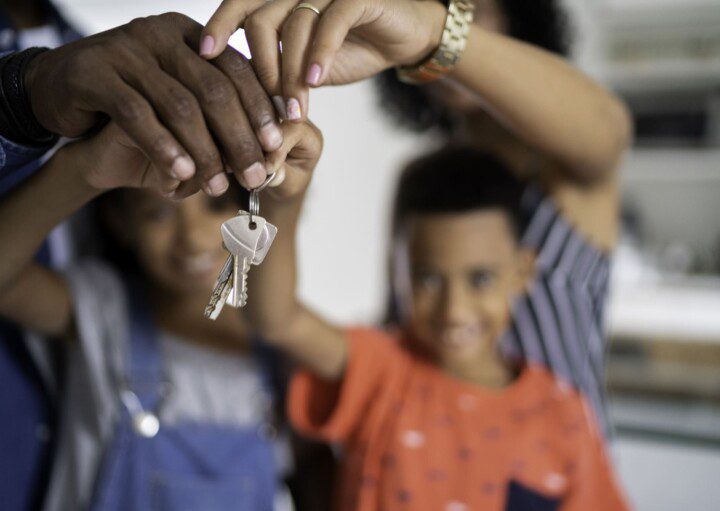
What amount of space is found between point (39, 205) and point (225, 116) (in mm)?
126

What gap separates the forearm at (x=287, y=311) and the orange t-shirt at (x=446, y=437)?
21 mm

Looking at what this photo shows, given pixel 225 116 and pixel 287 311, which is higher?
pixel 225 116

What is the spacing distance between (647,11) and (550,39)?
60.8 inches

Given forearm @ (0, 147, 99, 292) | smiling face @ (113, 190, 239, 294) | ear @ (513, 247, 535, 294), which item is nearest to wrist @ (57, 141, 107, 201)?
forearm @ (0, 147, 99, 292)

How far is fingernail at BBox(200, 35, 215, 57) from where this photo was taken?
204 mm

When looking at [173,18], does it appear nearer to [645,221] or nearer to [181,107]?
[181,107]

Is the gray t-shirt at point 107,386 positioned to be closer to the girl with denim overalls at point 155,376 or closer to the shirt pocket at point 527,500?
the girl with denim overalls at point 155,376

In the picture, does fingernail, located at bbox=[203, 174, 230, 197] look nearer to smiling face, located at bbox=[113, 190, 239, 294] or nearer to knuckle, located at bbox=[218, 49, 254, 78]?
knuckle, located at bbox=[218, 49, 254, 78]

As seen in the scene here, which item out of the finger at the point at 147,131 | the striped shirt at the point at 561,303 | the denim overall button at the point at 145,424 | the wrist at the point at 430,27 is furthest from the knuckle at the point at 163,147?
the striped shirt at the point at 561,303

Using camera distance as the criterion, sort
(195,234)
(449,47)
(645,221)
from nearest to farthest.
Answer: (449,47), (195,234), (645,221)

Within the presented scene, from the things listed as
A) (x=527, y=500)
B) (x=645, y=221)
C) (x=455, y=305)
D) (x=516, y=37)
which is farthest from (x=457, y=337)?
(x=645, y=221)

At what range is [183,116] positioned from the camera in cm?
20

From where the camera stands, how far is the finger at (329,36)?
0.22m

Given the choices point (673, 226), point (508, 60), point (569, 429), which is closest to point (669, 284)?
point (673, 226)
